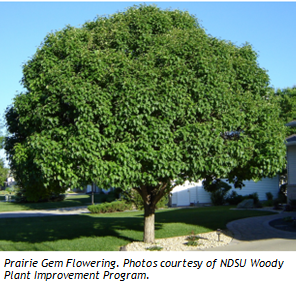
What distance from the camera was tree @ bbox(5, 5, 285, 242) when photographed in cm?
793

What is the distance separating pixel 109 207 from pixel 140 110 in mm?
16530

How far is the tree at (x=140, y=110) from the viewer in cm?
793

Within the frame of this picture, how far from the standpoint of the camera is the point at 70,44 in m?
8.95

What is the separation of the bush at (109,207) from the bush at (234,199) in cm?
726

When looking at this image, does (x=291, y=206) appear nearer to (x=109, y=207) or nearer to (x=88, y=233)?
(x=88, y=233)

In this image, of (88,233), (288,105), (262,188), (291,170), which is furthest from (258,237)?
(288,105)

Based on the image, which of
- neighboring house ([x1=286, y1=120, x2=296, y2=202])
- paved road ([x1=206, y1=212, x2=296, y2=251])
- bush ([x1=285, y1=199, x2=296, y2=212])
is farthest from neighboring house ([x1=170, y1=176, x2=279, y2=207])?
paved road ([x1=206, y1=212, x2=296, y2=251])

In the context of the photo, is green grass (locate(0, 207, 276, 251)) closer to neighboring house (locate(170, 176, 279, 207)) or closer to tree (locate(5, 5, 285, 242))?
tree (locate(5, 5, 285, 242))

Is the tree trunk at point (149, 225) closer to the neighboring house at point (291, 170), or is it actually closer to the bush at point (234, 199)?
the neighboring house at point (291, 170)

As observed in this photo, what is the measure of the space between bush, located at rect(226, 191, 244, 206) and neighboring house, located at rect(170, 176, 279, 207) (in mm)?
1627

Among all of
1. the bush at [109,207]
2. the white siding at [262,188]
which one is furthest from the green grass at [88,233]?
the white siding at [262,188]

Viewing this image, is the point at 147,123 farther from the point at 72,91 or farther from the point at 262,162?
the point at 262,162
